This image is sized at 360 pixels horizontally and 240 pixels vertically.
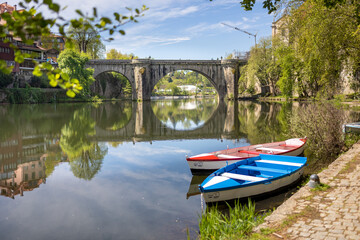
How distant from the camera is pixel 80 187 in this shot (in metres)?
8.38

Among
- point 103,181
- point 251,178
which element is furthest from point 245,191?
point 103,181

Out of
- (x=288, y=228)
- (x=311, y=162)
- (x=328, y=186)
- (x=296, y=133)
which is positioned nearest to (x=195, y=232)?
(x=288, y=228)

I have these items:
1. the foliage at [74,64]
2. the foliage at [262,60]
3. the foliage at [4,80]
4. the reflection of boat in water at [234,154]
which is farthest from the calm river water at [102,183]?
the foliage at [262,60]

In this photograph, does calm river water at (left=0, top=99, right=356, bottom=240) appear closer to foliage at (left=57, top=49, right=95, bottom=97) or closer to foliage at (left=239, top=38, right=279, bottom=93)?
foliage at (left=57, top=49, right=95, bottom=97)

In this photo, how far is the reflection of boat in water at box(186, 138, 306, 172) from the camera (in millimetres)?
9297

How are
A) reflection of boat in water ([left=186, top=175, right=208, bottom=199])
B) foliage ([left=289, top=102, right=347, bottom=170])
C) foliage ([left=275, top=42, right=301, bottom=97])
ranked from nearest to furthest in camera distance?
reflection of boat in water ([left=186, top=175, right=208, bottom=199]) < foliage ([left=289, top=102, right=347, bottom=170]) < foliage ([left=275, top=42, right=301, bottom=97])

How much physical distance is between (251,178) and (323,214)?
1.98 m

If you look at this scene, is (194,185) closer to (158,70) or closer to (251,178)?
(251,178)

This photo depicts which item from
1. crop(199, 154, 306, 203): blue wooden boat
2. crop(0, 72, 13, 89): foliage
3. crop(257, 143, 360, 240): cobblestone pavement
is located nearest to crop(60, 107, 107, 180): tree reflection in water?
crop(199, 154, 306, 203): blue wooden boat

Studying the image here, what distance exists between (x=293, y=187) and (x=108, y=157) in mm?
7053

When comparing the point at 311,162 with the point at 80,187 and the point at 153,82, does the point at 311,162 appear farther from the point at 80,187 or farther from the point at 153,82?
the point at 153,82

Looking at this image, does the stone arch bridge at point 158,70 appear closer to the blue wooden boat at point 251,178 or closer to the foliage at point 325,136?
the foliage at point 325,136

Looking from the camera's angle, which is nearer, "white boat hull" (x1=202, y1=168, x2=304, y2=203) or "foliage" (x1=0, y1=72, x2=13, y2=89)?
"white boat hull" (x1=202, y1=168, x2=304, y2=203)

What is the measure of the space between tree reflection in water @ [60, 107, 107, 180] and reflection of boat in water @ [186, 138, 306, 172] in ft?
10.7
